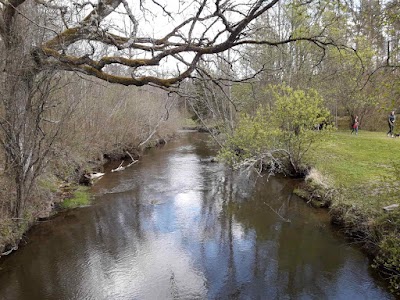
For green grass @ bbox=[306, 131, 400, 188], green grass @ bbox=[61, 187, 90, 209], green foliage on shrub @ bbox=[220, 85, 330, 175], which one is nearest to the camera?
green grass @ bbox=[306, 131, 400, 188]

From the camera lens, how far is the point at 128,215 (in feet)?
35.5

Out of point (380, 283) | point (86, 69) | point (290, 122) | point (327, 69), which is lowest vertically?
point (380, 283)

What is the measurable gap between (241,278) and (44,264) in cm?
457

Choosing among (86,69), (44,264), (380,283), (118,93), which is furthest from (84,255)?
(118,93)

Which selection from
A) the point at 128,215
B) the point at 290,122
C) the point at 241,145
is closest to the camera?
the point at 128,215

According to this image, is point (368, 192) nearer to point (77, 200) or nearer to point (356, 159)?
point (356, 159)

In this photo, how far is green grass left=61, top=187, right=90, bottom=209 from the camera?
11280mm

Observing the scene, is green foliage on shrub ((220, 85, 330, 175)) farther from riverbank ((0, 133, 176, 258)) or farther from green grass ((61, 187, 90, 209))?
riverbank ((0, 133, 176, 258))

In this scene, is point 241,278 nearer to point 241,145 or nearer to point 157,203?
point 157,203

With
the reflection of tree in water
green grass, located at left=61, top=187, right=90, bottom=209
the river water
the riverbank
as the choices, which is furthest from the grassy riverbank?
green grass, located at left=61, top=187, right=90, bottom=209

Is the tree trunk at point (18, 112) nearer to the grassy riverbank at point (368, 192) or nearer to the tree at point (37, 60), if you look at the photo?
the tree at point (37, 60)

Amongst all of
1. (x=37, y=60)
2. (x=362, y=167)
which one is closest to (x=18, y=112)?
(x=37, y=60)

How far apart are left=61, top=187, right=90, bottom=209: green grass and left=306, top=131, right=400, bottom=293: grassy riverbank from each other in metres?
8.40

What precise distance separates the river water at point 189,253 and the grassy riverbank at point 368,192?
1.59 feet
